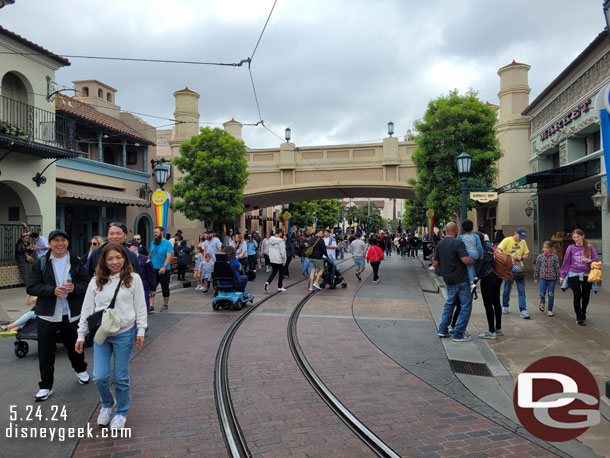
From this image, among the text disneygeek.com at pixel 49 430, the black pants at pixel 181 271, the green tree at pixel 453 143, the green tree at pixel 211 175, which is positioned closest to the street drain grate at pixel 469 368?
the text disneygeek.com at pixel 49 430

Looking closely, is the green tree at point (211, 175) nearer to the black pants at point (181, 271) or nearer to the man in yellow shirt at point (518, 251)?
the black pants at point (181, 271)

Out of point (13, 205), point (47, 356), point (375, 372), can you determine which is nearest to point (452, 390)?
point (375, 372)

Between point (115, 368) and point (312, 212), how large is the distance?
142ft

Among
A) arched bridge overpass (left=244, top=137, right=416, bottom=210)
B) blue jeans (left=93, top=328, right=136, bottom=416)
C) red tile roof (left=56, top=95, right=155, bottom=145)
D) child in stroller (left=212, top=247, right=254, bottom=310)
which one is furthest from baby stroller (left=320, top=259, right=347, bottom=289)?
arched bridge overpass (left=244, top=137, right=416, bottom=210)

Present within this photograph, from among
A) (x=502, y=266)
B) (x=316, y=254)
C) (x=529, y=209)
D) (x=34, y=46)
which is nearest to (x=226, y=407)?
(x=502, y=266)

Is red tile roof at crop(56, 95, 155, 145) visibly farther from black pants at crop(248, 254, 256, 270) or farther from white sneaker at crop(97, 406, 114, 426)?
white sneaker at crop(97, 406, 114, 426)

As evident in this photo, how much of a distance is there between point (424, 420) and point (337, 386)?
114cm

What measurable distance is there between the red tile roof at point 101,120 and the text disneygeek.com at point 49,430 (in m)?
14.2

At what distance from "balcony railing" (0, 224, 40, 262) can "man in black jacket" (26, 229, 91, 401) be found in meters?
11.2

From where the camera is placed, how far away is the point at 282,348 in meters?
6.54

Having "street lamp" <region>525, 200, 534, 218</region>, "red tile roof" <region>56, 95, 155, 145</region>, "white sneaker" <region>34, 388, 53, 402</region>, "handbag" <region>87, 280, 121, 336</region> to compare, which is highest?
"red tile roof" <region>56, 95, 155, 145</region>

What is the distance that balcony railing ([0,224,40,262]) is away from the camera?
14.1 meters

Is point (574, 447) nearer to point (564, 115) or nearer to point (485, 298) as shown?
point (485, 298)

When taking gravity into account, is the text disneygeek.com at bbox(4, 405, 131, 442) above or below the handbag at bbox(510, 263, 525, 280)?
below
